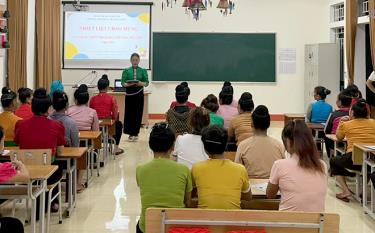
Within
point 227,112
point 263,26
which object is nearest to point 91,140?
point 227,112

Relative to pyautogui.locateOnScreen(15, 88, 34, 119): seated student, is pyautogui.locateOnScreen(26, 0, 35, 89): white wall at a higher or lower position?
higher

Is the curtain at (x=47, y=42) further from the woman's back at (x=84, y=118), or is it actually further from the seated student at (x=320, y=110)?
the seated student at (x=320, y=110)

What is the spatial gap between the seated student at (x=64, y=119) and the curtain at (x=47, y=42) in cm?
436

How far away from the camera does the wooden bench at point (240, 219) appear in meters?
2.39

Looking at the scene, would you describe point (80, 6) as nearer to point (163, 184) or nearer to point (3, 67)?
point (3, 67)

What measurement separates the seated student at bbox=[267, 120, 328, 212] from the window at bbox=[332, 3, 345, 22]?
8.94 meters

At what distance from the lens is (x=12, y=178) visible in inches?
124

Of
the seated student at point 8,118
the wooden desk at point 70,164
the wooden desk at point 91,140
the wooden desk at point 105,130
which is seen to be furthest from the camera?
the wooden desk at point 105,130

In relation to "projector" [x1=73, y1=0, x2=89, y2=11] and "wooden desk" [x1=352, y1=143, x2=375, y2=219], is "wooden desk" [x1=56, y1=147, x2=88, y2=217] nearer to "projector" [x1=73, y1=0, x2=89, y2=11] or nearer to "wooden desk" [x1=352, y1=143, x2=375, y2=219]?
"wooden desk" [x1=352, y1=143, x2=375, y2=219]

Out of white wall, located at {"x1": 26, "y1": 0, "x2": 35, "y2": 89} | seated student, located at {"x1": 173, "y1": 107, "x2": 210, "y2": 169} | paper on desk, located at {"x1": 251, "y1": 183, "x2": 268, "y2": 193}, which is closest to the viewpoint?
paper on desk, located at {"x1": 251, "y1": 183, "x2": 268, "y2": 193}

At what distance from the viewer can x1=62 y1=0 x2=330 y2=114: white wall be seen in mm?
11844

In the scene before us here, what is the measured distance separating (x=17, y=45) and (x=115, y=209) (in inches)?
163

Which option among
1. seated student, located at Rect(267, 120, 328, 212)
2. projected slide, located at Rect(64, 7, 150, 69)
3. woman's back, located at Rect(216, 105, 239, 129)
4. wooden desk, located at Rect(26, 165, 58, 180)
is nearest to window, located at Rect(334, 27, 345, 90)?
projected slide, located at Rect(64, 7, 150, 69)

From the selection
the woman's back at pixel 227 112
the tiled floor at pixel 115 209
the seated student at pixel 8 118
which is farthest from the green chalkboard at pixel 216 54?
the seated student at pixel 8 118
